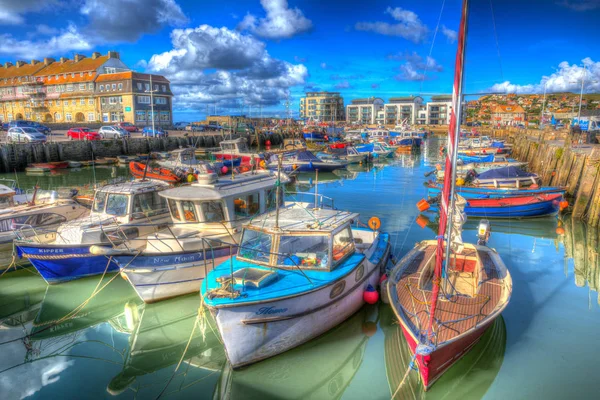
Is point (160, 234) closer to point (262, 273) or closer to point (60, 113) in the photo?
point (262, 273)

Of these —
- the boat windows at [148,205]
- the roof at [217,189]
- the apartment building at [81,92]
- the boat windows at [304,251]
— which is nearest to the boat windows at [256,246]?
the boat windows at [304,251]

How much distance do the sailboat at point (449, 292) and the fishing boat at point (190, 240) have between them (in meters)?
4.40

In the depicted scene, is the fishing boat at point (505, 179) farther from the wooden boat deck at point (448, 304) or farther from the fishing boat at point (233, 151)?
the fishing boat at point (233, 151)

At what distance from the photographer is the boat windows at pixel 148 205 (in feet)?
43.0

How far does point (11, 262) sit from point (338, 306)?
425 inches

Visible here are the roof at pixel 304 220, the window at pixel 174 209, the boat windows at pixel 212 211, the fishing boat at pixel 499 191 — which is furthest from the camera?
the fishing boat at pixel 499 191

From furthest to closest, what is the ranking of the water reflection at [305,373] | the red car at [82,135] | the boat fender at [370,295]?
the red car at [82,135], the boat fender at [370,295], the water reflection at [305,373]

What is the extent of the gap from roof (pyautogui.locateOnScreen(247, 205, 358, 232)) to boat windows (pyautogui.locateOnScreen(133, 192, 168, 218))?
201 inches

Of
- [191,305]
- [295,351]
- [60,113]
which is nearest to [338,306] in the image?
[295,351]

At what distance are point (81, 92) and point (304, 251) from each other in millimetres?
76554

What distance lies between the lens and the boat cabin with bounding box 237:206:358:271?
29.9ft

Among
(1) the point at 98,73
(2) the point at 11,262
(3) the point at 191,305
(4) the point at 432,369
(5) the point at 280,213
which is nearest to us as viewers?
(4) the point at 432,369

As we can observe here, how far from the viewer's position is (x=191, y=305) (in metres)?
11.1

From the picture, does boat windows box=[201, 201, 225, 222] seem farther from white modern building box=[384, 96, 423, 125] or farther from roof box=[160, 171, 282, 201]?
white modern building box=[384, 96, 423, 125]
